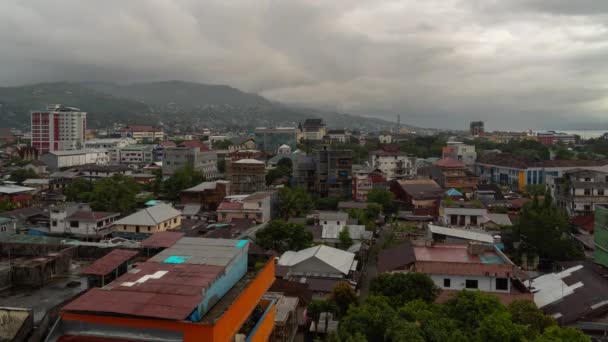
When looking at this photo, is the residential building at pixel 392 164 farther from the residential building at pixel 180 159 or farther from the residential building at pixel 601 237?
the residential building at pixel 601 237

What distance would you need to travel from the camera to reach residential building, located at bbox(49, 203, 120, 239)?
27188 mm

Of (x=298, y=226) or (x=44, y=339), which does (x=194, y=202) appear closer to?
(x=298, y=226)

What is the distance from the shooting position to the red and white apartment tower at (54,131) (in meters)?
79.2

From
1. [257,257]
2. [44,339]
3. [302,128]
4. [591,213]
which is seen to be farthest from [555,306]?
[302,128]

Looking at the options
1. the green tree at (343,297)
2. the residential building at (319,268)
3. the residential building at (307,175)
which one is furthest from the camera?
the residential building at (307,175)

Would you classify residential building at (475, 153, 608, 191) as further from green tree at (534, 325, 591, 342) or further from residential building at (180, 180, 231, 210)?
green tree at (534, 325, 591, 342)

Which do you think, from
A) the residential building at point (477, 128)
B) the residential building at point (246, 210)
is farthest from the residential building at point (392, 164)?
the residential building at point (477, 128)

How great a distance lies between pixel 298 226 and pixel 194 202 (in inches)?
626

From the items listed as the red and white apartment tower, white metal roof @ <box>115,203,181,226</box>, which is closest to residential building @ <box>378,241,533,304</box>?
white metal roof @ <box>115,203,181,226</box>

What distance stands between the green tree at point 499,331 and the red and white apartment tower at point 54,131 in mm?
80725

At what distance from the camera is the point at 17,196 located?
123 ft

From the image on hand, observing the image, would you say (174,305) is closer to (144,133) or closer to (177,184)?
(177,184)

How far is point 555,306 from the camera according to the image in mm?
15047

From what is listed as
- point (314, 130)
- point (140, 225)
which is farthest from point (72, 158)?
point (314, 130)
